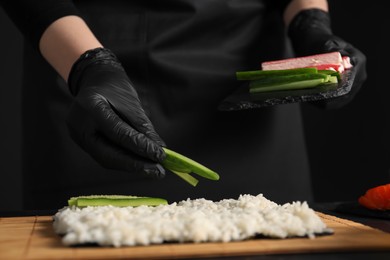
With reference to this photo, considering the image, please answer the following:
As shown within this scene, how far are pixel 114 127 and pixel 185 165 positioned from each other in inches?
8.5

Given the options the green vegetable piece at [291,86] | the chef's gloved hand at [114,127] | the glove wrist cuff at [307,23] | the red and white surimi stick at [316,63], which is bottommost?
the chef's gloved hand at [114,127]

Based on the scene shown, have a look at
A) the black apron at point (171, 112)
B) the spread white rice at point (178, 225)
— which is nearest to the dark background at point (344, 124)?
the black apron at point (171, 112)

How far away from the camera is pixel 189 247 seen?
1321 mm

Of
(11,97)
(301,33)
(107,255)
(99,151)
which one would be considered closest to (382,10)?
(301,33)

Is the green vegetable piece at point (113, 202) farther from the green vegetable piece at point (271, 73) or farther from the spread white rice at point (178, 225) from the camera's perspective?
the green vegetable piece at point (271, 73)

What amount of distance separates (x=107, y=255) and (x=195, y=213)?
0.76ft

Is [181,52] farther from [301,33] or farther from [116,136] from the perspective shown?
[116,136]

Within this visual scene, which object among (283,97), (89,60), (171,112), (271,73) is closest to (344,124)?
(171,112)

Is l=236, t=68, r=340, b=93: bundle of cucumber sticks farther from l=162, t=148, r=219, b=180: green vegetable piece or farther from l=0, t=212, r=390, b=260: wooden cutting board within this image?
l=0, t=212, r=390, b=260: wooden cutting board

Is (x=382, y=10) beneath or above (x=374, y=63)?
above

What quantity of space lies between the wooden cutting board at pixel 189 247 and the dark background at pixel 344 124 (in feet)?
6.84

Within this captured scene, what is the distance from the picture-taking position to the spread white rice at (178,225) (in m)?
1.32

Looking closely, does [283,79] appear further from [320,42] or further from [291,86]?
[320,42]

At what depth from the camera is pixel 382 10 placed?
11.8 ft
